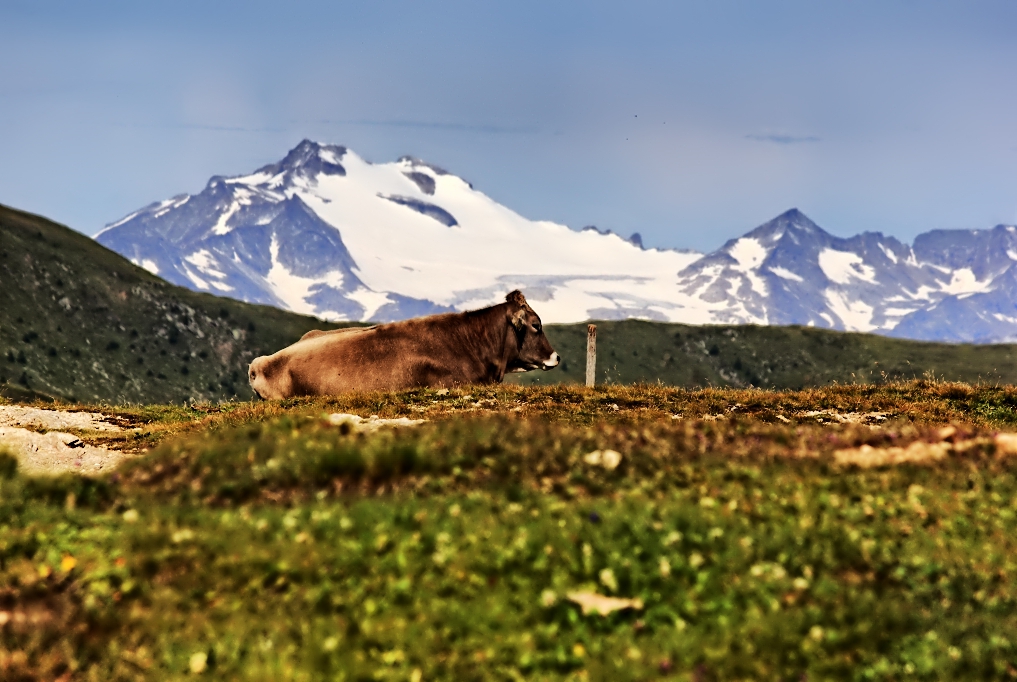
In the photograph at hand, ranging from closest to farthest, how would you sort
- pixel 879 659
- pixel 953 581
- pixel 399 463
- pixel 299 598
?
pixel 879 659 → pixel 299 598 → pixel 953 581 → pixel 399 463

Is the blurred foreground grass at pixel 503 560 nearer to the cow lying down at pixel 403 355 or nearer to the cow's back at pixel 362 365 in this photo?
the cow's back at pixel 362 365

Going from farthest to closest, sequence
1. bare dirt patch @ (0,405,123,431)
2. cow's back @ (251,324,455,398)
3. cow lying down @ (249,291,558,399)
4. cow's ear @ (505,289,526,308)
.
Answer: cow's ear @ (505,289,526,308) < cow lying down @ (249,291,558,399) < cow's back @ (251,324,455,398) < bare dirt patch @ (0,405,123,431)

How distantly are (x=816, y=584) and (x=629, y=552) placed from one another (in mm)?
2356

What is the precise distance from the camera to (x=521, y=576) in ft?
38.3

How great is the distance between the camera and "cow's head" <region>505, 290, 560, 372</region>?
3428cm

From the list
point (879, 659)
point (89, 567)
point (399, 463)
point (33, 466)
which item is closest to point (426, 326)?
point (33, 466)

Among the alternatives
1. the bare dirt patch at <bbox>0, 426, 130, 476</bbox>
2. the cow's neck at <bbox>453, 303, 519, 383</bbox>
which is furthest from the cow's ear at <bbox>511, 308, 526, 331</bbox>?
the bare dirt patch at <bbox>0, 426, 130, 476</bbox>

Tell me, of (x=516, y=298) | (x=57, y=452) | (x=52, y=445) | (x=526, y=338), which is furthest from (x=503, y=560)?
(x=516, y=298)

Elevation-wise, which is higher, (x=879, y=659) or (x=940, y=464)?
(x=940, y=464)

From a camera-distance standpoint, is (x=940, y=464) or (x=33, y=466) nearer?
(x=940, y=464)

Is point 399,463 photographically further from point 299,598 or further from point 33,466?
point 33,466

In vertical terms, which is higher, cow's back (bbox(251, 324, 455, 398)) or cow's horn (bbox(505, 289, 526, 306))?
cow's horn (bbox(505, 289, 526, 306))

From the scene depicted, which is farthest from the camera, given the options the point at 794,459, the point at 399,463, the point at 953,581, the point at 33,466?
the point at 33,466

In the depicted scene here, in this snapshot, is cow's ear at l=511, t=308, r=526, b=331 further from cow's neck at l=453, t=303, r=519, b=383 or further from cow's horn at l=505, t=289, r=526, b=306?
cow's horn at l=505, t=289, r=526, b=306
